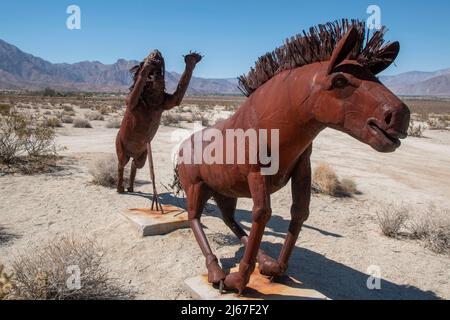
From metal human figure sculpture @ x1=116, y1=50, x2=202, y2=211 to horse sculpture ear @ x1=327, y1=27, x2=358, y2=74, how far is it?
2781mm

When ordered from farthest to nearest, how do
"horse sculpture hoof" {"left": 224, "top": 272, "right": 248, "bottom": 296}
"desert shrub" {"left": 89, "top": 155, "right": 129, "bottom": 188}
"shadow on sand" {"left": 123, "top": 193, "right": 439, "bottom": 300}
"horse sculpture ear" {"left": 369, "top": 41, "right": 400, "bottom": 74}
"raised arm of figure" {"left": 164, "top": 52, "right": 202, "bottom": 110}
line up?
"desert shrub" {"left": 89, "top": 155, "right": 129, "bottom": 188}
"raised arm of figure" {"left": 164, "top": 52, "right": 202, "bottom": 110}
"shadow on sand" {"left": 123, "top": 193, "right": 439, "bottom": 300}
"horse sculpture hoof" {"left": 224, "top": 272, "right": 248, "bottom": 296}
"horse sculpture ear" {"left": 369, "top": 41, "right": 400, "bottom": 74}

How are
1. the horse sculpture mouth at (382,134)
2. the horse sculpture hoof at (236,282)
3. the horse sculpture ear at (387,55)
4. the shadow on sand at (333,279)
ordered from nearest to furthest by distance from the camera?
the horse sculpture mouth at (382,134), the horse sculpture ear at (387,55), the horse sculpture hoof at (236,282), the shadow on sand at (333,279)

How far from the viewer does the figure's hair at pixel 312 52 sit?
2.58 metres

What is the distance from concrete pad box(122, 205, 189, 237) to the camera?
16.7ft

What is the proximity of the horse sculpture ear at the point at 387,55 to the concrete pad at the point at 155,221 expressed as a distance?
3.47 metres

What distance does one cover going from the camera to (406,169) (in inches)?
477

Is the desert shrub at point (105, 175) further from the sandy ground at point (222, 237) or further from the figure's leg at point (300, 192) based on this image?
the figure's leg at point (300, 192)

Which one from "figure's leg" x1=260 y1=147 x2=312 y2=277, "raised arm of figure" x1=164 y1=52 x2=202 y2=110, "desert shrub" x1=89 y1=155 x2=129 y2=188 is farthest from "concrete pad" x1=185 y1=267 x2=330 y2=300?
"desert shrub" x1=89 y1=155 x2=129 y2=188

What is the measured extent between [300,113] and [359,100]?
0.47 m

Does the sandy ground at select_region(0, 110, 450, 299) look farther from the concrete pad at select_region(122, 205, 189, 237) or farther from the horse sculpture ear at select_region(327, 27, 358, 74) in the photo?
the horse sculpture ear at select_region(327, 27, 358, 74)

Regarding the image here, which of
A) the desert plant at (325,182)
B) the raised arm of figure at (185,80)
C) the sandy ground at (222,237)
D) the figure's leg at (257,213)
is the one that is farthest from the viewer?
the desert plant at (325,182)

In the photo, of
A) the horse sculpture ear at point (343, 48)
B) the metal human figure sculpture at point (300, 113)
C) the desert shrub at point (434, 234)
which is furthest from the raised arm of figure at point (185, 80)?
the desert shrub at point (434, 234)

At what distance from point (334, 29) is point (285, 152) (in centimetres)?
95
